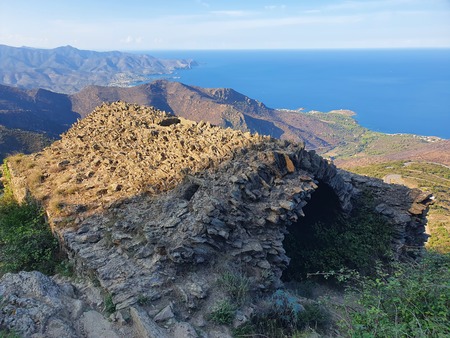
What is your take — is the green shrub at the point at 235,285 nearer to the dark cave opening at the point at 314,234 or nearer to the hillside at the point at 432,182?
the dark cave opening at the point at 314,234

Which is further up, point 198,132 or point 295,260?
point 198,132

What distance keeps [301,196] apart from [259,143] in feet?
9.09

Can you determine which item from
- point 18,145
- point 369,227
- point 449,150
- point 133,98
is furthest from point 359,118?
point 369,227

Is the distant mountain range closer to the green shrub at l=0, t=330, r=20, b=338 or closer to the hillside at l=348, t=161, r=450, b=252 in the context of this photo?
the hillside at l=348, t=161, r=450, b=252

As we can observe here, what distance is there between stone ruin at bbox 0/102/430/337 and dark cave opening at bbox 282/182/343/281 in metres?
0.18

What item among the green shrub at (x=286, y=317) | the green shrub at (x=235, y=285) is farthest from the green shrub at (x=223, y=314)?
the green shrub at (x=286, y=317)

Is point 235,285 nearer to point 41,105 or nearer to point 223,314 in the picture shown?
point 223,314

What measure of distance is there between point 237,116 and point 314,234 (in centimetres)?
9164

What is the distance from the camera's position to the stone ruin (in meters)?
6.98

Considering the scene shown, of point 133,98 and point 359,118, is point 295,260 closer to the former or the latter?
point 133,98

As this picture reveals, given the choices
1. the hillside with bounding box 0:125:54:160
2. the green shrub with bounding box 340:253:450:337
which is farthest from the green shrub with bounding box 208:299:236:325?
the hillside with bounding box 0:125:54:160

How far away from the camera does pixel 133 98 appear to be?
118062mm

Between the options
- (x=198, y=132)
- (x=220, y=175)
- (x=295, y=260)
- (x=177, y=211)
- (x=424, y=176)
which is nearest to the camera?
(x=177, y=211)

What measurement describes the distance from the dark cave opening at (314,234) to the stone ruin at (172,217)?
179 mm
